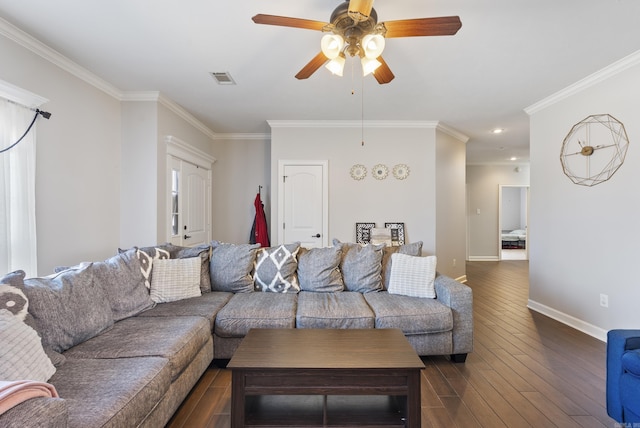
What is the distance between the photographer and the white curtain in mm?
2102

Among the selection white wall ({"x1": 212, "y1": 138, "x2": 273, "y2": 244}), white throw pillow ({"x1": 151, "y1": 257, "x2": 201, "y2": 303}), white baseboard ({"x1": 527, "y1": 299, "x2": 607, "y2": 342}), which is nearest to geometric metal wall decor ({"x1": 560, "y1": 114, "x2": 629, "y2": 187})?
white baseboard ({"x1": 527, "y1": 299, "x2": 607, "y2": 342})

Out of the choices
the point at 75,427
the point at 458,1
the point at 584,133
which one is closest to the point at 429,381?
the point at 75,427

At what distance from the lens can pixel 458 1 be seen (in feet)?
6.28

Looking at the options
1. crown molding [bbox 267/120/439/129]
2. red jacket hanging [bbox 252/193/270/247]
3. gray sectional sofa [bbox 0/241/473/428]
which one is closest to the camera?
gray sectional sofa [bbox 0/241/473/428]

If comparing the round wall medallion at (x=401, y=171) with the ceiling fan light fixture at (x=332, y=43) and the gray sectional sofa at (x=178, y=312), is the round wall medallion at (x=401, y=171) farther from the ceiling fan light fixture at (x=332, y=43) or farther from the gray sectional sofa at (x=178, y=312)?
the ceiling fan light fixture at (x=332, y=43)

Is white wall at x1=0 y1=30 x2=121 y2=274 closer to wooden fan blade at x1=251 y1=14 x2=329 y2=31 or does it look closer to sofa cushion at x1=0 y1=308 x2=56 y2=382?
sofa cushion at x1=0 y1=308 x2=56 y2=382

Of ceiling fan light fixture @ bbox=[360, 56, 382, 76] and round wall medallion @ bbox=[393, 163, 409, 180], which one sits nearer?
ceiling fan light fixture @ bbox=[360, 56, 382, 76]

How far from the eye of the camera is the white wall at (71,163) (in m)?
2.42

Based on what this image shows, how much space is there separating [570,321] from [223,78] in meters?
4.58

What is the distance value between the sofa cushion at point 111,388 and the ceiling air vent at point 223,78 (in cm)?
257

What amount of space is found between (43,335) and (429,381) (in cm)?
242

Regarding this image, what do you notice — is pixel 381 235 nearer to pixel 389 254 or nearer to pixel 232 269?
pixel 389 254

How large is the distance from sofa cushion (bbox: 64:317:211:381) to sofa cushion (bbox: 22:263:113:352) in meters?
0.07

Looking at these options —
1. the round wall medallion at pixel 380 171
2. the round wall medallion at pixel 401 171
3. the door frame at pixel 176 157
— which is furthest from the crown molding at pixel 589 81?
the door frame at pixel 176 157
